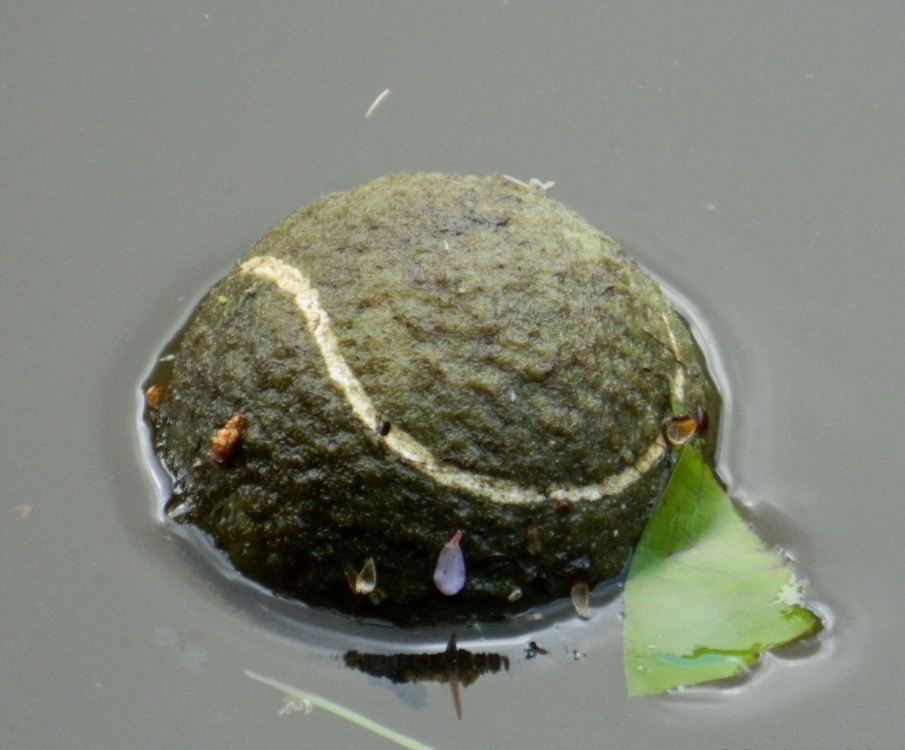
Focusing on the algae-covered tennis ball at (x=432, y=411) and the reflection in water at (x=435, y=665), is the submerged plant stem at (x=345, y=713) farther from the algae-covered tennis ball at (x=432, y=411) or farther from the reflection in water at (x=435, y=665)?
the algae-covered tennis ball at (x=432, y=411)

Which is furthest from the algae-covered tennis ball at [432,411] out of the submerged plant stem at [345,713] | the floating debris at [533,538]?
the submerged plant stem at [345,713]

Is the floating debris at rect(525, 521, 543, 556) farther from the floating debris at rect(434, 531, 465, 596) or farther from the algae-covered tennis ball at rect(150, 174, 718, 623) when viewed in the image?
the floating debris at rect(434, 531, 465, 596)

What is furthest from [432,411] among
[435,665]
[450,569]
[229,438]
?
[435,665]

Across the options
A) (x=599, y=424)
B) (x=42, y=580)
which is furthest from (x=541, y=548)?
(x=42, y=580)

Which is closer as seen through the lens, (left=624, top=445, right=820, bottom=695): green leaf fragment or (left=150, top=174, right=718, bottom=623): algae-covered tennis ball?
(left=150, top=174, right=718, bottom=623): algae-covered tennis ball

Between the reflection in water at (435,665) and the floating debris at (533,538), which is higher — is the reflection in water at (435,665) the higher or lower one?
the lower one

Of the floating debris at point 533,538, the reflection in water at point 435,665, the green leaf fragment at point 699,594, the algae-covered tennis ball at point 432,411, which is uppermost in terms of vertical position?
the algae-covered tennis ball at point 432,411

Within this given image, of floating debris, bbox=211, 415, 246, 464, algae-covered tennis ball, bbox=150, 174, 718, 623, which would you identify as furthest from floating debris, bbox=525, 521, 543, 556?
floating debris, bbox=211, 415, 246, 464
